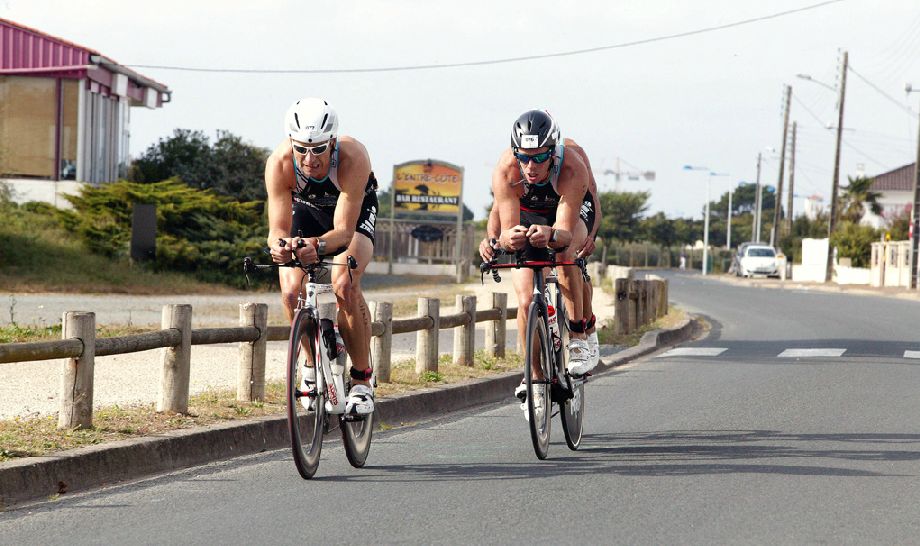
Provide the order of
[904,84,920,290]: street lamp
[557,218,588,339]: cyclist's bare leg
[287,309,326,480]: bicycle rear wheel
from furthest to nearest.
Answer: [904,84,920,290]: street lamp < [557,218,588,339]: cyclist's bare leg < [287,309,326,480]: bicycle rear wheel

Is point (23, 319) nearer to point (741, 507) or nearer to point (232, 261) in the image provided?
point (232, 261)

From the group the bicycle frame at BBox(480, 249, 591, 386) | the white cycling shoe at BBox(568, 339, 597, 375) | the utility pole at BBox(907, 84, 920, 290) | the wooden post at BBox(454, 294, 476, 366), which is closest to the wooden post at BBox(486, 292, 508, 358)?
the wooden post at BBox(454, 294, 476, 366)

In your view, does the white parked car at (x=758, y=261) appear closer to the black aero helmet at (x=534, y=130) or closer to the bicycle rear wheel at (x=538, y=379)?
the bicycle rear wheel at (x=538, y=379)

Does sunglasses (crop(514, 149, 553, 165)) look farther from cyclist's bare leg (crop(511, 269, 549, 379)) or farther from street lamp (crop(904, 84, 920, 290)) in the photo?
street lamp (crop(904, 84, 920, 290))

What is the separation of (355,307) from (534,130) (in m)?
1.46

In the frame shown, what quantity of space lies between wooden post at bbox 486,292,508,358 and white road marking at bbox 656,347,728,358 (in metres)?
3.27

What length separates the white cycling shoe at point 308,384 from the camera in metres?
6.98

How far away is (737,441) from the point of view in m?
8.65

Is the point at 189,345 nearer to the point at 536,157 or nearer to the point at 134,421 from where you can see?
the point at 134,421

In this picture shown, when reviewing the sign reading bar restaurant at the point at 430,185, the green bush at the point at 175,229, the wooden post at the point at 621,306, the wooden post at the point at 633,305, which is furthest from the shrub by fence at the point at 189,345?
the sign reading bar restaurant at the point at 430,185

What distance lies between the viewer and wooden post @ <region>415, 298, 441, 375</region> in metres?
11.8

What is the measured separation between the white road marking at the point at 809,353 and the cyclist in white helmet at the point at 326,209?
10.2m

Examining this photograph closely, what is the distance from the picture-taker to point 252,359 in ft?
30.2

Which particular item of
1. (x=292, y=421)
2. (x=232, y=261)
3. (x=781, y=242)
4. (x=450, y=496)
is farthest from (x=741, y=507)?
(x=781, y=242)
